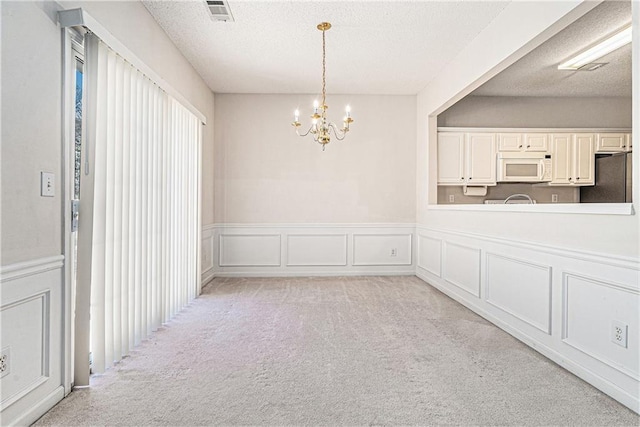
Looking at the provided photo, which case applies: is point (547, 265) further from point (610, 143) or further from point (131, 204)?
point (610, 143)

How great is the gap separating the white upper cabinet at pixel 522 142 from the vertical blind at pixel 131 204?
4.43 meters

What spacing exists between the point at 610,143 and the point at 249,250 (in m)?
5.64

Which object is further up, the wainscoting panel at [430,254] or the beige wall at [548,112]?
the beige wall at [548,112]

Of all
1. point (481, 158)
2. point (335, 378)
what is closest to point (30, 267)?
point (335, 378)

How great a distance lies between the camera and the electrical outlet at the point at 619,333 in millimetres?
2086

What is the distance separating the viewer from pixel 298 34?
3.71 metres

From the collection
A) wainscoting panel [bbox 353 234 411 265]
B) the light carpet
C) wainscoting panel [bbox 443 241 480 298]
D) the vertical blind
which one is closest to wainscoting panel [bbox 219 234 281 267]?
wainscoting panel [bbox 353 234 411 265]

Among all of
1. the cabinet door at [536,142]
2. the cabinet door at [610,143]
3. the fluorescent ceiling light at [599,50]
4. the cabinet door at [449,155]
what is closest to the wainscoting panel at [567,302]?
the cabinet door at [449,155]

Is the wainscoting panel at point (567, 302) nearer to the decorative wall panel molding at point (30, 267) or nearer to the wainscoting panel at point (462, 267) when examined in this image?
the wainscoting panel at point (462, 267)

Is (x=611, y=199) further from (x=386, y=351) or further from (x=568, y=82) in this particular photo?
(x=386, y=351)

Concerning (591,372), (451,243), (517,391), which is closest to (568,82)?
(451,243)

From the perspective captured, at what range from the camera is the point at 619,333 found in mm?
2121

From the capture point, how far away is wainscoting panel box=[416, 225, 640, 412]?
2072 mm

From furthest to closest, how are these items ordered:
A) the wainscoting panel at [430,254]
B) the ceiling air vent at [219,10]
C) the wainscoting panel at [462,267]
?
the wainscoting panel at [430,254], the wainscoting panel at [462,267], the ceiling air vent at [219,10]
